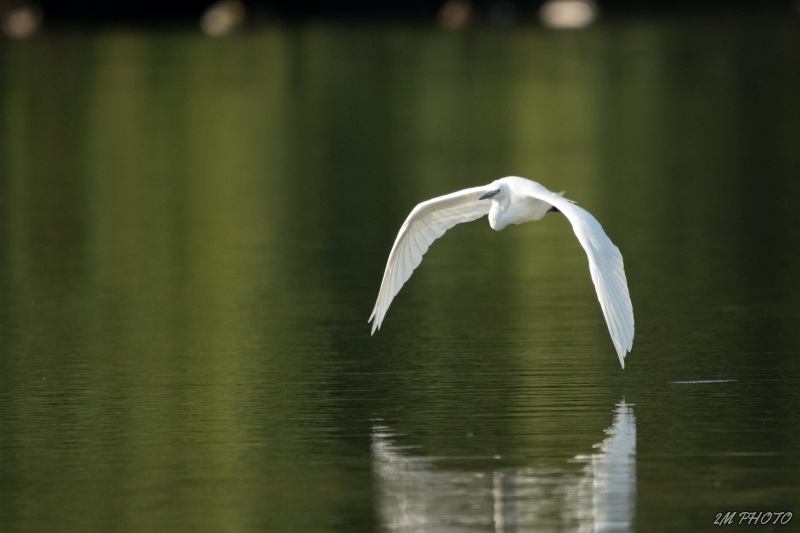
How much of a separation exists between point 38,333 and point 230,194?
12.7m

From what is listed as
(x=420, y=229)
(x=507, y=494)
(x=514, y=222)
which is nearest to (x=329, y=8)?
(x=420, y=229)

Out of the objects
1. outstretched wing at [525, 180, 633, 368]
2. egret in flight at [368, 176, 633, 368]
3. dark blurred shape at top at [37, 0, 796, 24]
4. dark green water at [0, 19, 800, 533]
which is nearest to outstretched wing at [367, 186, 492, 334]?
egret in flight at [368, 176, 633, 368]

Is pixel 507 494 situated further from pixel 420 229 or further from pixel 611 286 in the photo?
pixel 420 229

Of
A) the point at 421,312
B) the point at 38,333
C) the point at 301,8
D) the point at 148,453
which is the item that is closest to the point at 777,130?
the point at 421,312

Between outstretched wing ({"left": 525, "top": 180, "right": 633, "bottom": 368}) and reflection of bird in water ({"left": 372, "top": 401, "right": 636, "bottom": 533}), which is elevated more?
outstretched wing ({"left": 525, "top": 180, "right": 633, "bottom": 368})

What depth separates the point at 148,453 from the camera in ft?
39.6

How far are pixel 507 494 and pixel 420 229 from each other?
4.03 m

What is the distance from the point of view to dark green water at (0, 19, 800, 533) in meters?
11.0

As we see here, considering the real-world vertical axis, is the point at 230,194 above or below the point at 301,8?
below

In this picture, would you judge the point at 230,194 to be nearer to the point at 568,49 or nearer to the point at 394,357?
the point at 394,357

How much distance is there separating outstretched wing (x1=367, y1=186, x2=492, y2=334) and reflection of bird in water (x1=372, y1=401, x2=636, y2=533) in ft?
7.53

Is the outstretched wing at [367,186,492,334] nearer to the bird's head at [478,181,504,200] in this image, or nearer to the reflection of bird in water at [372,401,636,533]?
the bird's head at [478,181,504,200]

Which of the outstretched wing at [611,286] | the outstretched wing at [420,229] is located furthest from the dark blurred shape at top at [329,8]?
the outstretched wing at [611,286]

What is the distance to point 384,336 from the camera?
1630 centimetres
